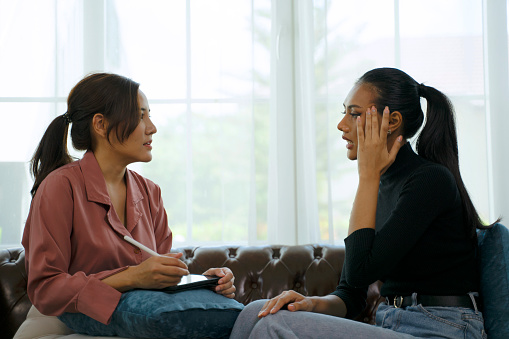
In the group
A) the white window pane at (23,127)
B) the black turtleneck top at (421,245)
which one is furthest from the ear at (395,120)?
the white window pane at (23,127)

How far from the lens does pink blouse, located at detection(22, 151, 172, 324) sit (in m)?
1.48

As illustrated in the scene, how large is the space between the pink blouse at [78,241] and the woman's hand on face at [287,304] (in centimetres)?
43

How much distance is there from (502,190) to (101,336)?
2.13m


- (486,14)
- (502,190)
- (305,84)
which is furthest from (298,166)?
(486,14)

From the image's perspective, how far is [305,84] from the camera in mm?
2785

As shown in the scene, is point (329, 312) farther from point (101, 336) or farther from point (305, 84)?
point (305, 84)

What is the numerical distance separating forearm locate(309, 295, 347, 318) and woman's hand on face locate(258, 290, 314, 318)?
0.11 ft

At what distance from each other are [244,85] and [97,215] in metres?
1.34

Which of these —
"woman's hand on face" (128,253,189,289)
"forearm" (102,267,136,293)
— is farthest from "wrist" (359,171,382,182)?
"forearm" (102,267,136,293)

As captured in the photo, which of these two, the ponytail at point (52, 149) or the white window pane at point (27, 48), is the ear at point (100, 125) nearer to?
the ponytail at point (52, 149)

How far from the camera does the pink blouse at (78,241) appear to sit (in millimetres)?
1479

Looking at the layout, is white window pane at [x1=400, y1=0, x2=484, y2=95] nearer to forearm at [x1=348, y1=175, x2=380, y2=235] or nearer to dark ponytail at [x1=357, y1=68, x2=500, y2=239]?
dark ponytail at [x1=357, y1=68, x2=500, y2=239]

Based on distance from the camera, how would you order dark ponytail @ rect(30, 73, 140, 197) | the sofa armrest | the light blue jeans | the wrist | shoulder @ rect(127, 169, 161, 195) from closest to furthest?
1. the light blue jeans
2. the wrist
3. dark ponytail @ rect(30, 73, 140, 197)
4. shoulder @ rect(127, 169, 161, 195)
5. the sofa armrest

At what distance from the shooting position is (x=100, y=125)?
70.0 inches
